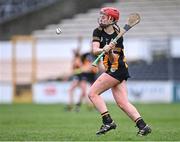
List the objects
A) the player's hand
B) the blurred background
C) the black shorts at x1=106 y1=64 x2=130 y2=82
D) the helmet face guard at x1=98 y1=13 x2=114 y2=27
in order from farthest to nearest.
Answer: the blurred background → the black shorts at x1=106 y1=64 x2=130 y2=82 → the helmet face guard at x1=98 y1=13 x2=114 y2=27 → the player's hand

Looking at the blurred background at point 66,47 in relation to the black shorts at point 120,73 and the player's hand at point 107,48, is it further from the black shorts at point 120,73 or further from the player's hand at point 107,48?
the player's hand at point 107,48

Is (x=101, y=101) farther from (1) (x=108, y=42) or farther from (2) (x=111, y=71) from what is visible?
(1) (x=108, y=42)

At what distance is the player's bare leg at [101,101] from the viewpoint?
41.3 feet

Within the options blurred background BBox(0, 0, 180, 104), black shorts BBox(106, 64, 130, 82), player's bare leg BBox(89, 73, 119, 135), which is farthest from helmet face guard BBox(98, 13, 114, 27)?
blurred background BBox(0, 0, 180, 104)

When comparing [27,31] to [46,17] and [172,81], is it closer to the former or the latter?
[46,17]

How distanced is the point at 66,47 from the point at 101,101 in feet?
70.3

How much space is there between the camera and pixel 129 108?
12.6 m

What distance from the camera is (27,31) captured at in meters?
36.8

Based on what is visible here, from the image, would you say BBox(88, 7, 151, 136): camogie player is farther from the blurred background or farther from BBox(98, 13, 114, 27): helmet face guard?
the blurred background

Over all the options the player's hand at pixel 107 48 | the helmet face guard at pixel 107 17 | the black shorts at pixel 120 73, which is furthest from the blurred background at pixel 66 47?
the player's hand at pixel 107 48

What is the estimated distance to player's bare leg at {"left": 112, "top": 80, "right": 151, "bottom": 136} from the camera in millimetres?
12516

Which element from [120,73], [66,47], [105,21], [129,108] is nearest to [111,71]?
[120,73]

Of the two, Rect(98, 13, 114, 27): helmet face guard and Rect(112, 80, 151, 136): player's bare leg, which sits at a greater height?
Rect(98, 13, 114, 27): helmet face guard

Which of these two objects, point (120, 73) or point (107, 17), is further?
point (120, 73)
